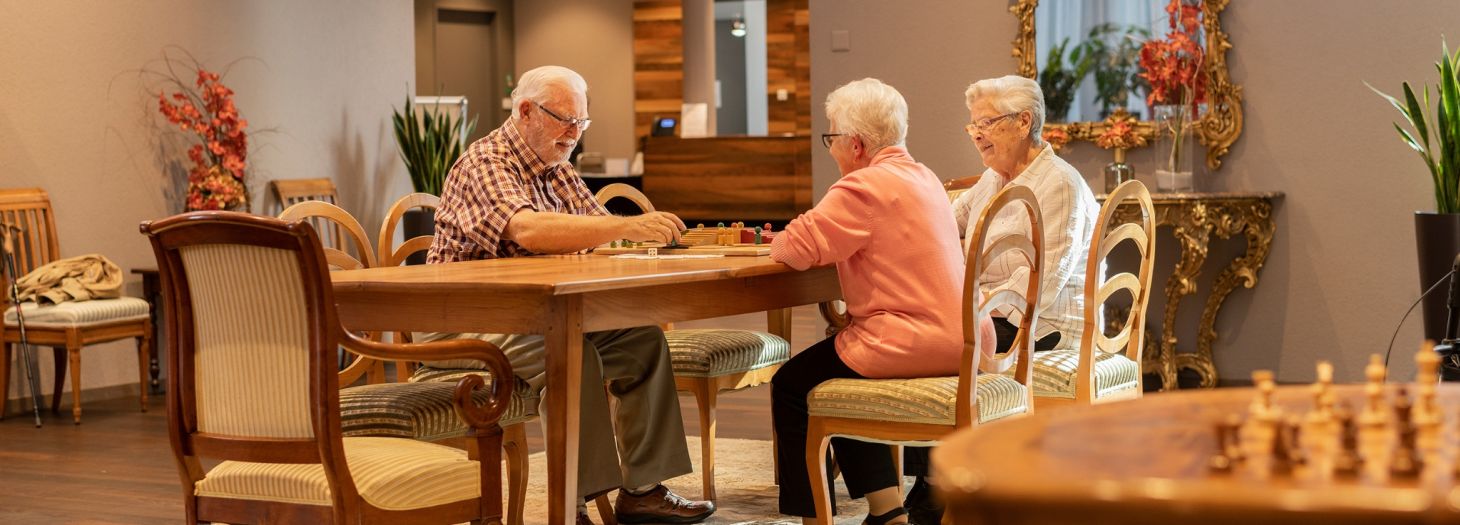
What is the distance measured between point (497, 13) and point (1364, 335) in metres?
10.2

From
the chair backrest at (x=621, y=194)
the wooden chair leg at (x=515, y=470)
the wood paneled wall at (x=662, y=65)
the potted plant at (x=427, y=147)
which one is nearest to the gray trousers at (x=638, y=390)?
the wooden chair leg at (x=515, y=470)

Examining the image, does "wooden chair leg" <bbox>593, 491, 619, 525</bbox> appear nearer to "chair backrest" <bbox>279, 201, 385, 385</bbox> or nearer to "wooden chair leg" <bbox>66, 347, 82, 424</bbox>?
"chair backrest" <bbox>279, 201, 385, 385</bbox>

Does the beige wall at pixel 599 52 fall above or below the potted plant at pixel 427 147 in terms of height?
above

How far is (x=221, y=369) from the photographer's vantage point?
2459mm

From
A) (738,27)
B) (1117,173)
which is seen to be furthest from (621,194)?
→ (738,27)

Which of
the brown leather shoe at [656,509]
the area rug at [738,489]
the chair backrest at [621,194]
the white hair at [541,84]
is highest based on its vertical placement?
the white hair at [541,84]

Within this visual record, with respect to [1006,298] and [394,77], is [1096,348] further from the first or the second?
[394,77]

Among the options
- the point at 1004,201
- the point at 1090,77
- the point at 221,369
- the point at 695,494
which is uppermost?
the point at 1090,77

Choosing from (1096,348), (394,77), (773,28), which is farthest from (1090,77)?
(773,28)

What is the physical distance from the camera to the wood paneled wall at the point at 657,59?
13898 millimetres

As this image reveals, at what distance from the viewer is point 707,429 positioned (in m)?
3.88

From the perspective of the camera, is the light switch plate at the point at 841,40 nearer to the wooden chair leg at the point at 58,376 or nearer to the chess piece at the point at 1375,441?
the wooden chair leg at the point at 58,376

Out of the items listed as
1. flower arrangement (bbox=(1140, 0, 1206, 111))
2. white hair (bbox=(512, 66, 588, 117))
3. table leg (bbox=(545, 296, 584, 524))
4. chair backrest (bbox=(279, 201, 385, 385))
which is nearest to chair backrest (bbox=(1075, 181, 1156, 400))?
table leg (bbox=(545, 296, 584, 524))

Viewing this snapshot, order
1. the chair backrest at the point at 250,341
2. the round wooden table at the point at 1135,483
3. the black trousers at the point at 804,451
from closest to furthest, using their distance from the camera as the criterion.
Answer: the round wooden table at the point at 1135,483 → the chair backrest at the point at 250,341 → the black trousers at the point at 804,451
